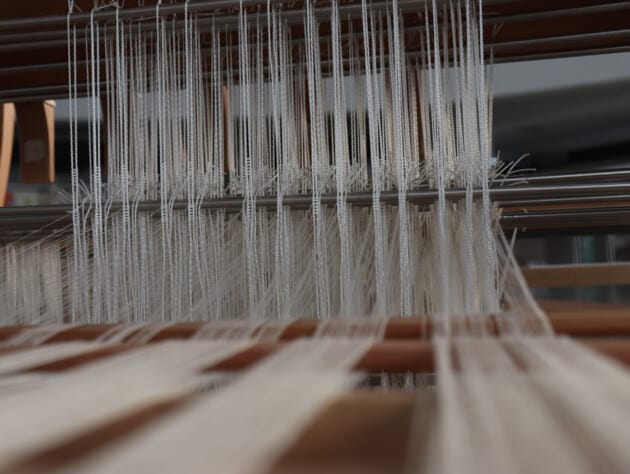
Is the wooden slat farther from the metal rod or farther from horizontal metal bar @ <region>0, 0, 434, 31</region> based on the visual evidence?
horizontal metal bar @ <region>0, 0, 434, 31</region>

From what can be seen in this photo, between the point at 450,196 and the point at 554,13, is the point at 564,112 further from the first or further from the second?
the point at 450,196

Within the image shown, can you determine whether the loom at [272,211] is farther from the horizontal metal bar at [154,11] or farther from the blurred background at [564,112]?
the blurred background at [564,112]

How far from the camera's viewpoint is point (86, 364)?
46 cm

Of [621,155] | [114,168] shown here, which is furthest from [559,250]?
[114,168]

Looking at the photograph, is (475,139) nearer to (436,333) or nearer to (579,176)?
(579,176)

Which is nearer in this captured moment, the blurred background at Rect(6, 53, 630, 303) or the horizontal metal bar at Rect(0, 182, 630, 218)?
the horizontal metal bar at Rect(0, 182, 630, 218)

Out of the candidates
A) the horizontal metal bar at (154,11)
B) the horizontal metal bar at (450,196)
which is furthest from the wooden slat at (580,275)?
the horizontal metal bar at (154,11)

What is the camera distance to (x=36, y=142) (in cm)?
150

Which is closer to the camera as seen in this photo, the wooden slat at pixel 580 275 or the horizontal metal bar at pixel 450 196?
the horizontal metal bar at pixel 450 196

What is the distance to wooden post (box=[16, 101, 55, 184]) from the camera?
4.91 ft

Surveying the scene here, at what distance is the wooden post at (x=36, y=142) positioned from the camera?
1495 mm

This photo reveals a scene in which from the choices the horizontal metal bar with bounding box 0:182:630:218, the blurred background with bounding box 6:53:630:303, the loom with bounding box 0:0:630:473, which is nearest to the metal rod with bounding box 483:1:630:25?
the loom with bounding box 0:0:630:473

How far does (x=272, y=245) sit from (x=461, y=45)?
0.43 m

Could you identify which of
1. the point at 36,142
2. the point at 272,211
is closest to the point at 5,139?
the point at 36,142
